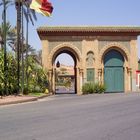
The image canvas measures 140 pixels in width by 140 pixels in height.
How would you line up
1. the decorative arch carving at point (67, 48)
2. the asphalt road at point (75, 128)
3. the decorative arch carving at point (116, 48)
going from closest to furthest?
the asphalt road at point (75, 128) < the decorative arch carving at point (67, 48) < the decorative arch carving at point (116, 48)

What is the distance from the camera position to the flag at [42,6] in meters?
35.3

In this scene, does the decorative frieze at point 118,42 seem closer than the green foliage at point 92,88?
No

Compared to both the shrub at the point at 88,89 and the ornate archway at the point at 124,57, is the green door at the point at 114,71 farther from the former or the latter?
the shrub at the point at 88,89

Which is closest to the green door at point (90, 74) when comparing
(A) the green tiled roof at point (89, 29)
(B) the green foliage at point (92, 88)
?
(B) the green foliage at point (92, 88)

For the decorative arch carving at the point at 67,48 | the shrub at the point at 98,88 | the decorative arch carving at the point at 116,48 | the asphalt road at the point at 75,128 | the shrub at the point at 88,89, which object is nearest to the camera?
the asphalt road at the point at 75,128

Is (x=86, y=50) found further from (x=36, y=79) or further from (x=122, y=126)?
(x=122, y=126)

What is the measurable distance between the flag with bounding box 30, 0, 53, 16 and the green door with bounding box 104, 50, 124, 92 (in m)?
13.2

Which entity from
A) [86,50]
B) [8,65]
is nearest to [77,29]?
[86,50]

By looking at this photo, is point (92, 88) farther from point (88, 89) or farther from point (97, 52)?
point (97, 52)

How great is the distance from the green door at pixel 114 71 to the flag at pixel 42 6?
521 inches

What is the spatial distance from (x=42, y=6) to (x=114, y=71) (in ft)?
48.7

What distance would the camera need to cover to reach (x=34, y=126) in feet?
40.6

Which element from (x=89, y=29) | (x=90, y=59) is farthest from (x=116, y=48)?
(x=89, y=29)

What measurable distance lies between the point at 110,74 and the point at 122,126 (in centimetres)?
3540
